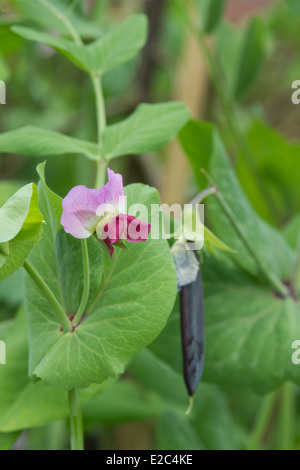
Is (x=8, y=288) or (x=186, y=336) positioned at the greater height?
(x=8, y=288)

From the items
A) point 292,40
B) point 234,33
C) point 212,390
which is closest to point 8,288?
point 212,390

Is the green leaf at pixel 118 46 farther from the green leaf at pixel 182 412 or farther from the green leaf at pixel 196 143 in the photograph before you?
the green leaf at pixel 182 412

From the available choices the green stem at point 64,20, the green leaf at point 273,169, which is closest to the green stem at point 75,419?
the green stem at point 64,20

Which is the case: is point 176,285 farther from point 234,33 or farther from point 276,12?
point 276,12

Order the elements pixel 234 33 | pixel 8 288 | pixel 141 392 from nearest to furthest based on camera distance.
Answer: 1. pixel 8 288
2. pixel 141 392
3. pixel 234 33

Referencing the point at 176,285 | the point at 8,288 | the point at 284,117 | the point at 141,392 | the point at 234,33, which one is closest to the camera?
the point at 176,285
